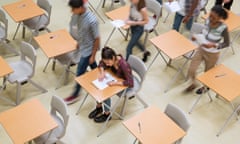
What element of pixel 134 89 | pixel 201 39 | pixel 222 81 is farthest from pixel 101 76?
pixel 222 81

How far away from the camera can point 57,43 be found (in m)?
5.27

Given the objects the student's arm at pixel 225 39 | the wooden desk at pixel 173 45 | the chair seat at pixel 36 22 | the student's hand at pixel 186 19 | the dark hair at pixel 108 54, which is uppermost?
the student's arm at pixel 225 39

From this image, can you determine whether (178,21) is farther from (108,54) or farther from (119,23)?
(108,54)

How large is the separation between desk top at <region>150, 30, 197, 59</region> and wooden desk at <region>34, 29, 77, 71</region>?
124 centimetres

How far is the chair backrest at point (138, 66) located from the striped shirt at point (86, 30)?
61 centimetres

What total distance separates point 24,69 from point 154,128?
7.24 ft

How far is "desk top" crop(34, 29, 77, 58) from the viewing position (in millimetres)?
5113

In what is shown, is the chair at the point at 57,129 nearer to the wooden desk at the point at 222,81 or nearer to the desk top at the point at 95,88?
the desk top at the point at 95,88

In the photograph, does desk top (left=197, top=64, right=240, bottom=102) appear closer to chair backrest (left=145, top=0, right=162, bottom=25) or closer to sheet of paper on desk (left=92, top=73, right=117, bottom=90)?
sheet of paper on desk (left=92, top=73, right=117, bottom=90)

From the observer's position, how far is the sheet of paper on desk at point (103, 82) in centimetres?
457

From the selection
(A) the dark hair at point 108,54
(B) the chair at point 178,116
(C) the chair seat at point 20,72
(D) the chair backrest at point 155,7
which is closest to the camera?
(B) the chair at point 178,116

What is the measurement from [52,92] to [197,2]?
2.68 metres

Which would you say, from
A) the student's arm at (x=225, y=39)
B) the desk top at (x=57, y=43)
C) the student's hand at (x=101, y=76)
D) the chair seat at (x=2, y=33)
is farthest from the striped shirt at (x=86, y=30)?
the student's arm at (x=225, y=39)

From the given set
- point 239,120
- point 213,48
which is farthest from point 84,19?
point 239,120
